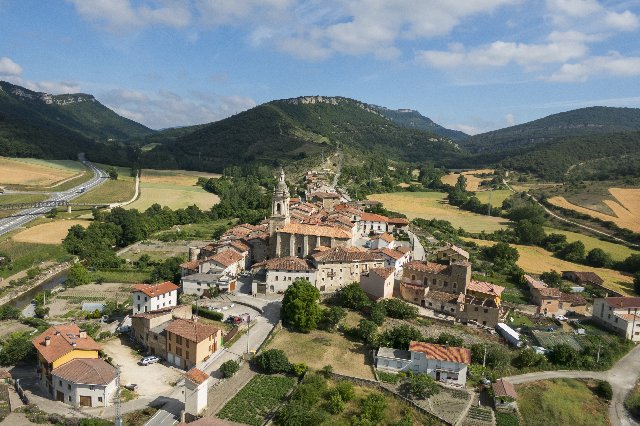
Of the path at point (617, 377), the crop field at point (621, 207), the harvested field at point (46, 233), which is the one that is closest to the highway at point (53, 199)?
the harvested field at point (46, 233)

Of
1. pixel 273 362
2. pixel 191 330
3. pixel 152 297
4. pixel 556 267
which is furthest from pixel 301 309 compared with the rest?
pixel 556 267

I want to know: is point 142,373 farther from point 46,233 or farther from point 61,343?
point 46,233

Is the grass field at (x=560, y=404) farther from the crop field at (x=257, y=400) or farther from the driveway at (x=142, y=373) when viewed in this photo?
the driveway at (x=142, y=373)

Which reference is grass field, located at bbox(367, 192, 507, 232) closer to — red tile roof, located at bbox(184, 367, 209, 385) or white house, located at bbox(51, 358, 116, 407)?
red tile roof, located at bbox(184, 367, 209, 385)

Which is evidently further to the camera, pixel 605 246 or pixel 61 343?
pixel 605 246

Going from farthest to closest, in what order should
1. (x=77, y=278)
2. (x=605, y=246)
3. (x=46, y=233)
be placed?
(x=605, y=246), (x=46, y=233), (x=77, y=278)

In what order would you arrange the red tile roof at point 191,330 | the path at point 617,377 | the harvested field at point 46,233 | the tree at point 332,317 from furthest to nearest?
the harvested field at point 46,233
the tree at point 332,317
the red tile roof at point 191,330
the path at point 617,377
